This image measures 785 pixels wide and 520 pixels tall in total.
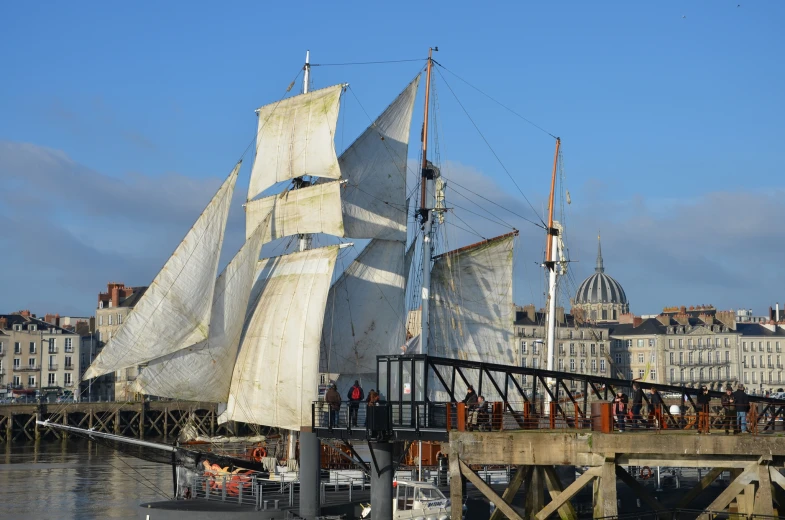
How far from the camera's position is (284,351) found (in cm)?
5703

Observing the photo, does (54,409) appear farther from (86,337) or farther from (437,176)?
(437,176)

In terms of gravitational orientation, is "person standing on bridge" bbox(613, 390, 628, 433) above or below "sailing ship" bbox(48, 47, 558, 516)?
below

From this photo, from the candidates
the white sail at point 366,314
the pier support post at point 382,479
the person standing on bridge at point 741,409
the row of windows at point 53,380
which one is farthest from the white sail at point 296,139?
the row of windows at point 53,380

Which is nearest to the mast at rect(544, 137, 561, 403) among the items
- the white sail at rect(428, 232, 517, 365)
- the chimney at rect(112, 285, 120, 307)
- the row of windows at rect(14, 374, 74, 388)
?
the white sail at rect(428, 232, 517, 365)

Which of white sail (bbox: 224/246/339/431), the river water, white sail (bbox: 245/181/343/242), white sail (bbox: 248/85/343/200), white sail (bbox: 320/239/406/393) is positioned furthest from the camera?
white sail (bbox: 248/85/343/200)

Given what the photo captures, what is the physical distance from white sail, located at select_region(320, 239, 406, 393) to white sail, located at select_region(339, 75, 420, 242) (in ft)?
4.53

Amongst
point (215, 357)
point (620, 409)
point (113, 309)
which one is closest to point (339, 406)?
point (620, 409)

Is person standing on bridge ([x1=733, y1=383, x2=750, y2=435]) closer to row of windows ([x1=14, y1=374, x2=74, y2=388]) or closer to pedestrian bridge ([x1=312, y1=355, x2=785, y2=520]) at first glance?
pedestrian bridge ([x1=312, y1=355, x2=785, y2=520])

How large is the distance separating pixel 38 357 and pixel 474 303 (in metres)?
87.2

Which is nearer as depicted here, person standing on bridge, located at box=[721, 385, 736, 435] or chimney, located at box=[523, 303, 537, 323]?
person standing on bridge, located at box=[721, 385, 736, 435]

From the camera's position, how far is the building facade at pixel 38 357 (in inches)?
5586

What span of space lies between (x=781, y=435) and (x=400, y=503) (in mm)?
15974

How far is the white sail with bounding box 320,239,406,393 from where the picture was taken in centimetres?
6134

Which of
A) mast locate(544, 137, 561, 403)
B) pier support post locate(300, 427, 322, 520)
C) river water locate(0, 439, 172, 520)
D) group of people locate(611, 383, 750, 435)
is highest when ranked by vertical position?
mast locate(544, 137, 561, 403)
